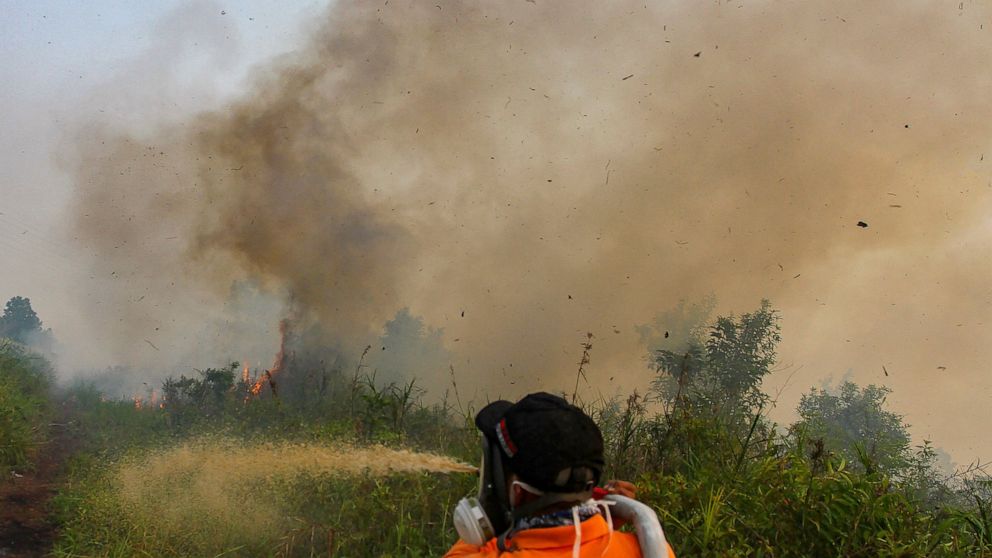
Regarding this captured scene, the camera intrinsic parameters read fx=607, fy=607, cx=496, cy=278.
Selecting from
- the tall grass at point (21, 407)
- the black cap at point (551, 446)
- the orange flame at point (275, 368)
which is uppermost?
the black cap at point (551, 446)

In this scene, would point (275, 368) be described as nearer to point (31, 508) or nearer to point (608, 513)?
point (31, 508)

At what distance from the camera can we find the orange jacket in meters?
1.62

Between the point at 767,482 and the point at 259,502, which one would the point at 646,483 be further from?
the point at 259,502

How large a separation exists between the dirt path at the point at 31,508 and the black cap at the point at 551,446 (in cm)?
601

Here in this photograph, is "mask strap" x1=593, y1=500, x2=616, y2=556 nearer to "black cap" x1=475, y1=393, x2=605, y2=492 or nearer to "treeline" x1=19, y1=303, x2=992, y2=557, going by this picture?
"black cap" x1=475, y1=393, x2=605, y2=492

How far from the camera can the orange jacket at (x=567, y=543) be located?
1.62 m

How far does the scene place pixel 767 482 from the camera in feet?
14.2

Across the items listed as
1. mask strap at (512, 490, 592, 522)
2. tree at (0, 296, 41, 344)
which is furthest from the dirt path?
tree at (0, 296, 41, 344)

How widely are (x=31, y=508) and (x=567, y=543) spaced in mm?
7222

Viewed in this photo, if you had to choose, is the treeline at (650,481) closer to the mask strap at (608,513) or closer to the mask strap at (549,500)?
the mask strap at (608,513)

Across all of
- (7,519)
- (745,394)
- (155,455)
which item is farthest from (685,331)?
(7,519)

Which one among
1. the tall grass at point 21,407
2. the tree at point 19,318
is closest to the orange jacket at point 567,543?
the tall grass at point 21,407

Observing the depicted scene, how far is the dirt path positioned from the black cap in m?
6.01

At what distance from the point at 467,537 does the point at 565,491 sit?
317 millimetres
